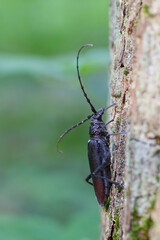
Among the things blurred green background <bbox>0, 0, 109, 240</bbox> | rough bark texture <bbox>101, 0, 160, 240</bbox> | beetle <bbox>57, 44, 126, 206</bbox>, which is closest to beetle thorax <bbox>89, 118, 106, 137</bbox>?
beetle <bbox>57, 44, 126, 206</bbox>

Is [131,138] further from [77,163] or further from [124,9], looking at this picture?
[77,163]

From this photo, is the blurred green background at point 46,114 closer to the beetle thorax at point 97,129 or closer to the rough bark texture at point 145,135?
the beetle thorax at point 97,129

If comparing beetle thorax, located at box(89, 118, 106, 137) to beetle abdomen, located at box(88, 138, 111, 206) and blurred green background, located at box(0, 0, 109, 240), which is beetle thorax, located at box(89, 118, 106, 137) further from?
blurred green background, located at box(0, 0, 109, 240)

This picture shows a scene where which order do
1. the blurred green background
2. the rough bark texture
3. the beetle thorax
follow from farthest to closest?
the blurred green background < the beetle thorax < the rough bark texture

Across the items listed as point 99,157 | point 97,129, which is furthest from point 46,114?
point 99,157

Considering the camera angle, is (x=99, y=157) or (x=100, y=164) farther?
(x=99, y=157)

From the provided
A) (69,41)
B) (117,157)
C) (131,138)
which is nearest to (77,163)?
(69,41)

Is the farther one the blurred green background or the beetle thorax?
the blurred green background

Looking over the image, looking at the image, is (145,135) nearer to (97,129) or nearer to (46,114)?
(97,129)
